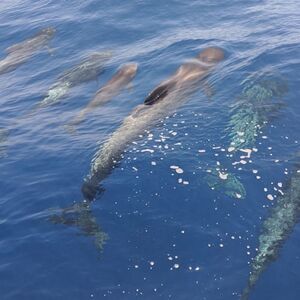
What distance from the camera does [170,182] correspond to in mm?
11852

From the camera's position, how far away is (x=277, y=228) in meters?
10.3

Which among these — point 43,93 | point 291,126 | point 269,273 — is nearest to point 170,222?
point 269,273

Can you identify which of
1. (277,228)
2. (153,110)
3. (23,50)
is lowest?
(277,228)

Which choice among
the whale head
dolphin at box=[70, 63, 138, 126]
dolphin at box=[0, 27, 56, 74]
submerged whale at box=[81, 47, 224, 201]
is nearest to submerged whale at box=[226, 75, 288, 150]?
submerged whale at box=[81, 47, 224, 201]

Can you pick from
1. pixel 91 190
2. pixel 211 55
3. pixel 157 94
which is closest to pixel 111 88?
pixel 157 94

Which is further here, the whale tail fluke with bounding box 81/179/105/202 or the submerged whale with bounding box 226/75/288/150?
the submerged whale with bounding box 226/75/288/150

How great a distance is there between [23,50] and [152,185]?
1183 cm

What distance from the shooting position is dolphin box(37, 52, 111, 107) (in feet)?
55.2

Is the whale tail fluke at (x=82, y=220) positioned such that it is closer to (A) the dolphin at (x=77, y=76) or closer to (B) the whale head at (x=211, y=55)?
(A) the dolphin at (x=77, y=76)

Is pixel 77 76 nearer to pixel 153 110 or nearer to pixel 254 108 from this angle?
pixel 153 110

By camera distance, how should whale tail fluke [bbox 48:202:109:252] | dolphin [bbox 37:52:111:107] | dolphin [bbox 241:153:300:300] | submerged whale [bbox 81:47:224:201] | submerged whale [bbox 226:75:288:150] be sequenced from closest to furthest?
dolphin [bbox 241:153:300:300], whale tail fluke [bbox 48:202:109:252], submerged whale [bbox 81:47:224:201], submerged whale [bbox 226:75:288:150], dolphin [bbox 37:52:111:107]

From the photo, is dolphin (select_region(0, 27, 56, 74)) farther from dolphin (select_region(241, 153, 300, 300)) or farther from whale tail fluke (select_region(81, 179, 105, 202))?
dolphin (select_region(241, 153, 300, 300))

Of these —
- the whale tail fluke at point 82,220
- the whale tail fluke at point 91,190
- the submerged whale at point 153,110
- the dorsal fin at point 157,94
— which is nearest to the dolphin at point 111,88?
the submerged whale at point 153,110

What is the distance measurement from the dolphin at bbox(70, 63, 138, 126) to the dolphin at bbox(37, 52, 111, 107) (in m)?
0.95
